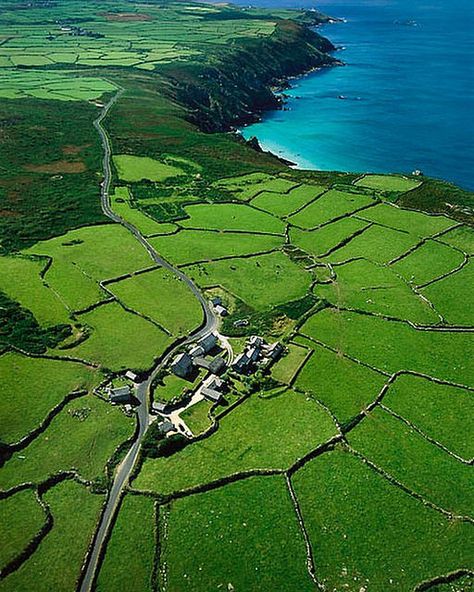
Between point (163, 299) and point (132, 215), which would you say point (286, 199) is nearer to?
point (132, 215)

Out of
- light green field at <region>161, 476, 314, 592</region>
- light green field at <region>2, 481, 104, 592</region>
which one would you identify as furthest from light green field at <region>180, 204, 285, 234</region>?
light green field at <region>2, 481, 104, 592</region>

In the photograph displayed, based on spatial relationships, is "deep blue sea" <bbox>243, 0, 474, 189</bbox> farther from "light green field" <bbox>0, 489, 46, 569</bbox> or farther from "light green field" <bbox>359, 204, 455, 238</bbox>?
"light green field" <bbox>0, 489, 46, 569</bbox>

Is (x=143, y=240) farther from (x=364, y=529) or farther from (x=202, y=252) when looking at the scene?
(x=364, y=529)

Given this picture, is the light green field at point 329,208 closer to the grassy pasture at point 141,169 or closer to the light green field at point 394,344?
the light green field at point 394,344

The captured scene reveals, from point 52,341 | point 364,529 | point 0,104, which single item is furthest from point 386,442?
point 0,104

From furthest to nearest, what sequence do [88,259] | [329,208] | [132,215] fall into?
[329,208], [132,215], [88,259]

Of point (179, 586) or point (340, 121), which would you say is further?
point (340, 121)

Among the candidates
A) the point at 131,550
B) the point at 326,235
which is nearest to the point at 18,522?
the point at 131,550
